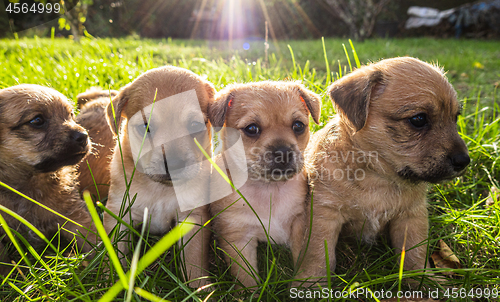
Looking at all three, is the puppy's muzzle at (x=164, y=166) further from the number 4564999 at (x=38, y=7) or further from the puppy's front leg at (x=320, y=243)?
the number 4564999 at (x=38, y=7)

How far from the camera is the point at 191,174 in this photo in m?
2.46

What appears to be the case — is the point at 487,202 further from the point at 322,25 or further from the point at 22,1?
the point at 322,25

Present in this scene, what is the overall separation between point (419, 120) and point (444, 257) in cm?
110

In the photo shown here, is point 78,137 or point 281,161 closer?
point 281,161

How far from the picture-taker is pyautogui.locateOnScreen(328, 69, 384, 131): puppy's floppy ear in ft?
7.97

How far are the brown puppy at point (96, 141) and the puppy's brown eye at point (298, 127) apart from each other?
1809 mm

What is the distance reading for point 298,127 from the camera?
108 inches

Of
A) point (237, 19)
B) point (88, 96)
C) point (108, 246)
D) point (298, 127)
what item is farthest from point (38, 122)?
point (237, 19)

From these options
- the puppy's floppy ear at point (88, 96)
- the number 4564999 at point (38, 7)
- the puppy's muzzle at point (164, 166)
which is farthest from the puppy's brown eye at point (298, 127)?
the number 4564999 at point (38, 7)

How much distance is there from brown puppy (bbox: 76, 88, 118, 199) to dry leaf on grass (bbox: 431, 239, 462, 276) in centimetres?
289

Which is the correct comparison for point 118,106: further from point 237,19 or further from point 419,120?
point 237,19

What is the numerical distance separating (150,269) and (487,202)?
118 inches

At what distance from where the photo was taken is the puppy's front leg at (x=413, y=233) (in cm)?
246

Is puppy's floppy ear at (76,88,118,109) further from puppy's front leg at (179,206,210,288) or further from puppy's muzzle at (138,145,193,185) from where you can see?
puppy's front leg at (179,206,210,288)
